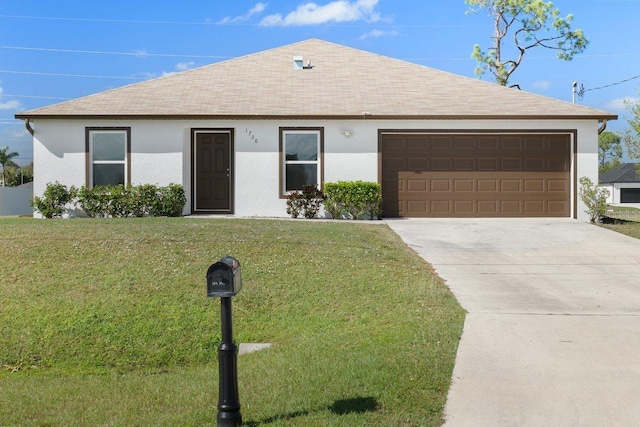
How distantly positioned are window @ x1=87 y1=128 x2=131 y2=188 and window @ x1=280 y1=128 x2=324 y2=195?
4579 millimetres

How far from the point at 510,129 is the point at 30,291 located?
13983mm

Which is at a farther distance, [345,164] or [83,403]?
[345,164]

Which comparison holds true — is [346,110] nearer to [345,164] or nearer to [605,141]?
[345,164]

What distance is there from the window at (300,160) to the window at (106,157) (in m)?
4.58

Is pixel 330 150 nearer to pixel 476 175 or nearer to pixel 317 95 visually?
pixel 317 95

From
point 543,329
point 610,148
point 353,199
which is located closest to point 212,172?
point 353,199

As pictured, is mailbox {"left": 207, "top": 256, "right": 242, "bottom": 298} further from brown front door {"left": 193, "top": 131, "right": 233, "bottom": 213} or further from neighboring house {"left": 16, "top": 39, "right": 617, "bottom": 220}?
brown front door {"left": 193, "top": 131, "right": 233, "bottom": 213}

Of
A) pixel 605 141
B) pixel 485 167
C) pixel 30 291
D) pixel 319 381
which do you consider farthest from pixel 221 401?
pixel 605 141

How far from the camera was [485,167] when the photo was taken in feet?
62.4

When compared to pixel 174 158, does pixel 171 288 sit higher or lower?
lower

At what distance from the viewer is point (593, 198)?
18.1 m

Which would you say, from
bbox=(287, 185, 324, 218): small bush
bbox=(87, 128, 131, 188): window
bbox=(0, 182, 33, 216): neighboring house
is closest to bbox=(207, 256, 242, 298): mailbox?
bbox=(287, 185, 324, 218): small bush

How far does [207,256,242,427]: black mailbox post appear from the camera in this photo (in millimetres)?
4656

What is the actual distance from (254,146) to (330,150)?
2.15m
